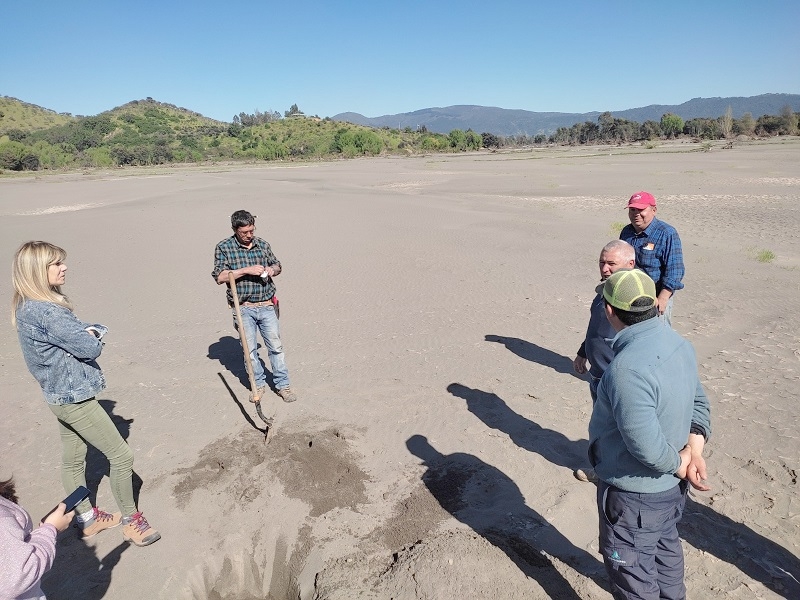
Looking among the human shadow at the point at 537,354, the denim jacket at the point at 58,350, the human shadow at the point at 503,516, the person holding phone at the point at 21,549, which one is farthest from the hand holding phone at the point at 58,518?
the human shadow at the point at 537,354

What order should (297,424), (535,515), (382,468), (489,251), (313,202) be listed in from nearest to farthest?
(535,515)
(382,468)
(297,424)
(489,251)
(313,202)

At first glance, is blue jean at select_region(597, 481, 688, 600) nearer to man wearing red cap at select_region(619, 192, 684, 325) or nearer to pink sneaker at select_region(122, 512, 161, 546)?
man wearing red cap at select_region(619, 192, 684, 325)

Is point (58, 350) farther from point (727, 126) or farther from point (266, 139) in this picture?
point (266, 139)

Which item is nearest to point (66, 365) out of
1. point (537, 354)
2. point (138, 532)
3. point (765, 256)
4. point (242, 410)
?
point (138, 532)

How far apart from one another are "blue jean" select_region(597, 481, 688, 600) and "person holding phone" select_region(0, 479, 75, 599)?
2.29 metres

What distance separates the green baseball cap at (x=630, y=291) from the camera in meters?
2.12

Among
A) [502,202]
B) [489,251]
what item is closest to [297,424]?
[489,251]

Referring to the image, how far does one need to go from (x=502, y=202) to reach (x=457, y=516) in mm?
19405

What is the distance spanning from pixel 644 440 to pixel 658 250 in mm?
2715

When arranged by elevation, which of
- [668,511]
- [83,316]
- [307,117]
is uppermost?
[307,117]

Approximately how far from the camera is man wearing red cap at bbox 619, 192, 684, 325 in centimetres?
426

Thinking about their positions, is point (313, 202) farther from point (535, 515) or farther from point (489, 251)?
point (535, 515)

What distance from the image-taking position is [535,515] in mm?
3768

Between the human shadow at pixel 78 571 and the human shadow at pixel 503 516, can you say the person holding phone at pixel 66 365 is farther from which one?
the human shadow at pixel 503 516
